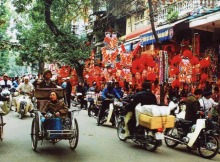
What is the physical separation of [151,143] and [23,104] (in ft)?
27.0

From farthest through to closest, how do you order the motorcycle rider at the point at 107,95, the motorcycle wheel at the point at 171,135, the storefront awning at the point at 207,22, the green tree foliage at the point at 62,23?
the green tree foliage at the point at 62,23, the motorcycle rider at the point at 107,95, the storefront awning at the point at 207,22, the motorcycle wheel at the point at 171,135

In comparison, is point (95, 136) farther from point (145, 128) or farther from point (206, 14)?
point (206, 14)

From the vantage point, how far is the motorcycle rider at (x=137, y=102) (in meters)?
9.70

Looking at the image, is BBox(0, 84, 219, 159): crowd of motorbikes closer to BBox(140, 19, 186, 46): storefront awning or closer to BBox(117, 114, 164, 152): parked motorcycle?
BBox(117, 114, 164, 152): parked motorcycle

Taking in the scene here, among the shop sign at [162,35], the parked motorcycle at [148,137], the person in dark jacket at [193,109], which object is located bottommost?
the parked motorcycle at [148,137]

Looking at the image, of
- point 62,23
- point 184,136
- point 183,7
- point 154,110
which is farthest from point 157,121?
point 62,23

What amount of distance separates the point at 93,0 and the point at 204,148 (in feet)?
66.6

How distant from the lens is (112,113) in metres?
14.0

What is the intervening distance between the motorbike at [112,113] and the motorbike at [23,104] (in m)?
3.56

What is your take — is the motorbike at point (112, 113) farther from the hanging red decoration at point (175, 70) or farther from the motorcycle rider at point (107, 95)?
the hanging red decoration at point (175, 70)

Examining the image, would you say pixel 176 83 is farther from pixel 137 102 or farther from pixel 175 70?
pixel 137 102

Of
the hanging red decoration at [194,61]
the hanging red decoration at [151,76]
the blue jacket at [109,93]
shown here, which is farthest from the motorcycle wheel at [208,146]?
the hanging red decoration at [151,76]

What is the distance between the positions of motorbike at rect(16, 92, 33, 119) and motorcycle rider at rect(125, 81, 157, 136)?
6.79 meters

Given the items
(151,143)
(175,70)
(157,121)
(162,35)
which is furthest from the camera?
(162,35)
